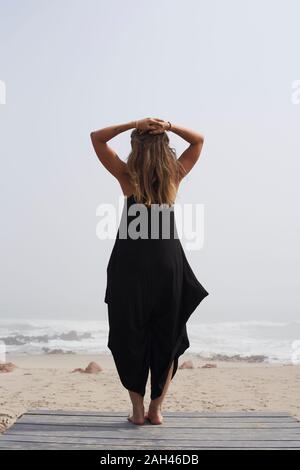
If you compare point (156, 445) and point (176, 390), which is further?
point (176, 390)

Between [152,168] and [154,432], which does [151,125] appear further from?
[154,432]

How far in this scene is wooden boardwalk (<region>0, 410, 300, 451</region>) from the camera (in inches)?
145

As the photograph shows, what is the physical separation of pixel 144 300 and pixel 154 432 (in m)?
1.01

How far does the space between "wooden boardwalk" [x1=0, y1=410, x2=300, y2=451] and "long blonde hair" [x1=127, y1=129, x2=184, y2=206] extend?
5.85 ft

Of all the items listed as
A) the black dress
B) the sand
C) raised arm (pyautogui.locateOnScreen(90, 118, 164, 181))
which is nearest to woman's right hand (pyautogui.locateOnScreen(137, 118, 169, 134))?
raised arm (pyautogui.locateOnScreen(90, 118, 164, 181))

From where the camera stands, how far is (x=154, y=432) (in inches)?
156

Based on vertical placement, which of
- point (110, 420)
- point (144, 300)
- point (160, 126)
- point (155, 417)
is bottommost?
point (110, 420)

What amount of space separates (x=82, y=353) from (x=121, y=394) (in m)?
9.24

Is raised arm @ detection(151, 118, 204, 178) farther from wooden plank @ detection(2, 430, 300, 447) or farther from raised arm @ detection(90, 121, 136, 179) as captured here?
wooden plank @ detection(2, 430, 300, 447)

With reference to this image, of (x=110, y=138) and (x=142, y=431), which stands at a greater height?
(x=110, y=138)

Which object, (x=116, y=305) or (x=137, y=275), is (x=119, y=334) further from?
(x=137, y=275)

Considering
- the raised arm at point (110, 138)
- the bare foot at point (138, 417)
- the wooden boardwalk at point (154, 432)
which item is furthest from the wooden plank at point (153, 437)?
the raised arm at point (110, 138)

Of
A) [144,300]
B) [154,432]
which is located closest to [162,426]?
[154,432]

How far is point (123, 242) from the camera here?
4109mm
